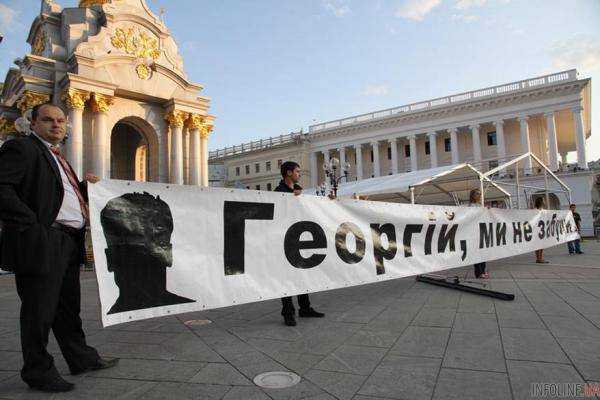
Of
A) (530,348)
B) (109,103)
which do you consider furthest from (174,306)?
(109,103)

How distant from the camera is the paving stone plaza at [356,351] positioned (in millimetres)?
2838

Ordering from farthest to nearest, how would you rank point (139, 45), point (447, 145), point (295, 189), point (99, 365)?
point (447, 145) → point (139, 45) → point (295, 189) → point (99, 365)

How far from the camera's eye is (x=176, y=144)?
2233 centimetres

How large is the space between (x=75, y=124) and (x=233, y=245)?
1770 cm

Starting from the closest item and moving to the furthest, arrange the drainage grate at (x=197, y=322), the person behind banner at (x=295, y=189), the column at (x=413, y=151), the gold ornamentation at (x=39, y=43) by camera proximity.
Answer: the drainage grate at (x=197, y=322) → the person behind banner at (x=295, y=189) → the gold ornamentation at (x=39, y=43) → the column at (x=413, y=151)

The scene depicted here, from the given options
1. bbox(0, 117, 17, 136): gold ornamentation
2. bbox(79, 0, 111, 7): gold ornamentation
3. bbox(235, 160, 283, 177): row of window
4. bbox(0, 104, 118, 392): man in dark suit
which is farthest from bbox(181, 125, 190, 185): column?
bbox(235, 160, 283, 177): row of window

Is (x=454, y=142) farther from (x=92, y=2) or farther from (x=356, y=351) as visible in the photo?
(x=356, y=351)

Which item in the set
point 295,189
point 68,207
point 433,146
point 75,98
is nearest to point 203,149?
point 75,98

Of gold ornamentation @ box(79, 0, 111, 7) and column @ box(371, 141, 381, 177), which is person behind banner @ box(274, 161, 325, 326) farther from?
column @ box(371, 141, 381, 177)

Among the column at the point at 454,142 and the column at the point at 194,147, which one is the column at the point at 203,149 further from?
the column at the point at 454,142

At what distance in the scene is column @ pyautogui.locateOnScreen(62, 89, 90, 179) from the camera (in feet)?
59.6

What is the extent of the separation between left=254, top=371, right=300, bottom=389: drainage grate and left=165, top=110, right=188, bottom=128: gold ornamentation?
2112cm

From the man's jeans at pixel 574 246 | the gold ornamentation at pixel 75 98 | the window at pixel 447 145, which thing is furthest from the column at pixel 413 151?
the gold ornamentation at pixel 75 98

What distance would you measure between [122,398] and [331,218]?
336 cm
